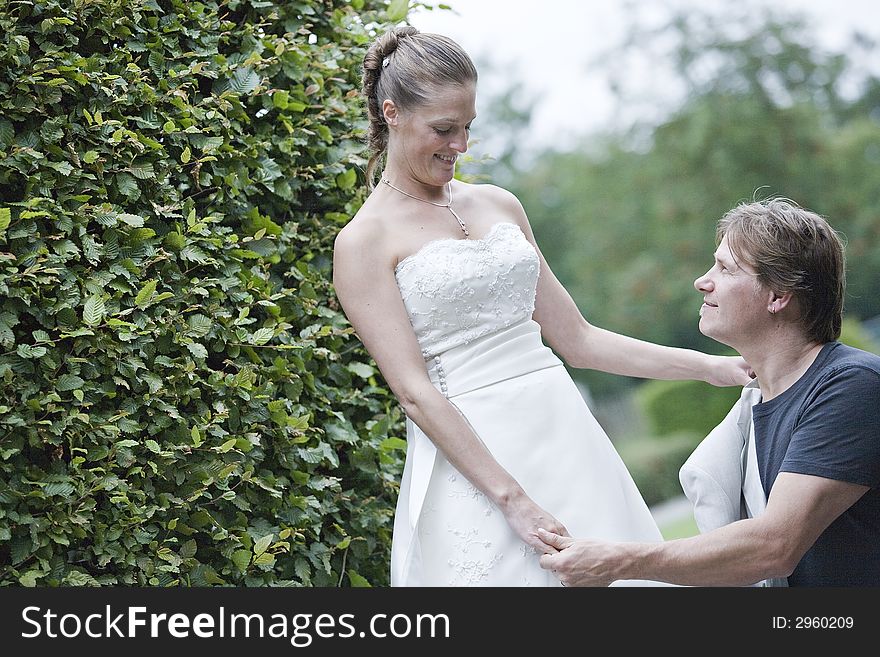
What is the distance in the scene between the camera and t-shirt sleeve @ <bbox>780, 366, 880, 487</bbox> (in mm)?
2291

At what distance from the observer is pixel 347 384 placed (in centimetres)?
320

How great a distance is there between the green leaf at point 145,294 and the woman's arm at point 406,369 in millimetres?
491

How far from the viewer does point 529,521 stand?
255 cm

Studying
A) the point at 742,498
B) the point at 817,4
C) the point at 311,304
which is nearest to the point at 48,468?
the point at 311,304

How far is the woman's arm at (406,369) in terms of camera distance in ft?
8.42

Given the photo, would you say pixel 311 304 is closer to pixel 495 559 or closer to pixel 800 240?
pixel 495 559

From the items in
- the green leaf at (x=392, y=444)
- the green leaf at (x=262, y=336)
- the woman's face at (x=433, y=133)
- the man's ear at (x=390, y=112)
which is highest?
the man's ear at (x=390, y=112)

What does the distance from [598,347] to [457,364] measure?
0.63m

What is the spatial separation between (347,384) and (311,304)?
309 millimetres

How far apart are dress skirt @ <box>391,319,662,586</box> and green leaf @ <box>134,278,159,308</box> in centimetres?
78

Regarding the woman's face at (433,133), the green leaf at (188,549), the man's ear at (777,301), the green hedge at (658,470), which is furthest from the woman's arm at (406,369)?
the green hedge at (658,470)

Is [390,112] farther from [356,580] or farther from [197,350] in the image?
[356,580]

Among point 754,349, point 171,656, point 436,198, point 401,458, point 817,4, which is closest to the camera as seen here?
point 171,656

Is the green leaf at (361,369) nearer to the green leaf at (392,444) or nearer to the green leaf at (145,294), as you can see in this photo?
the green leaf at (392,444)
